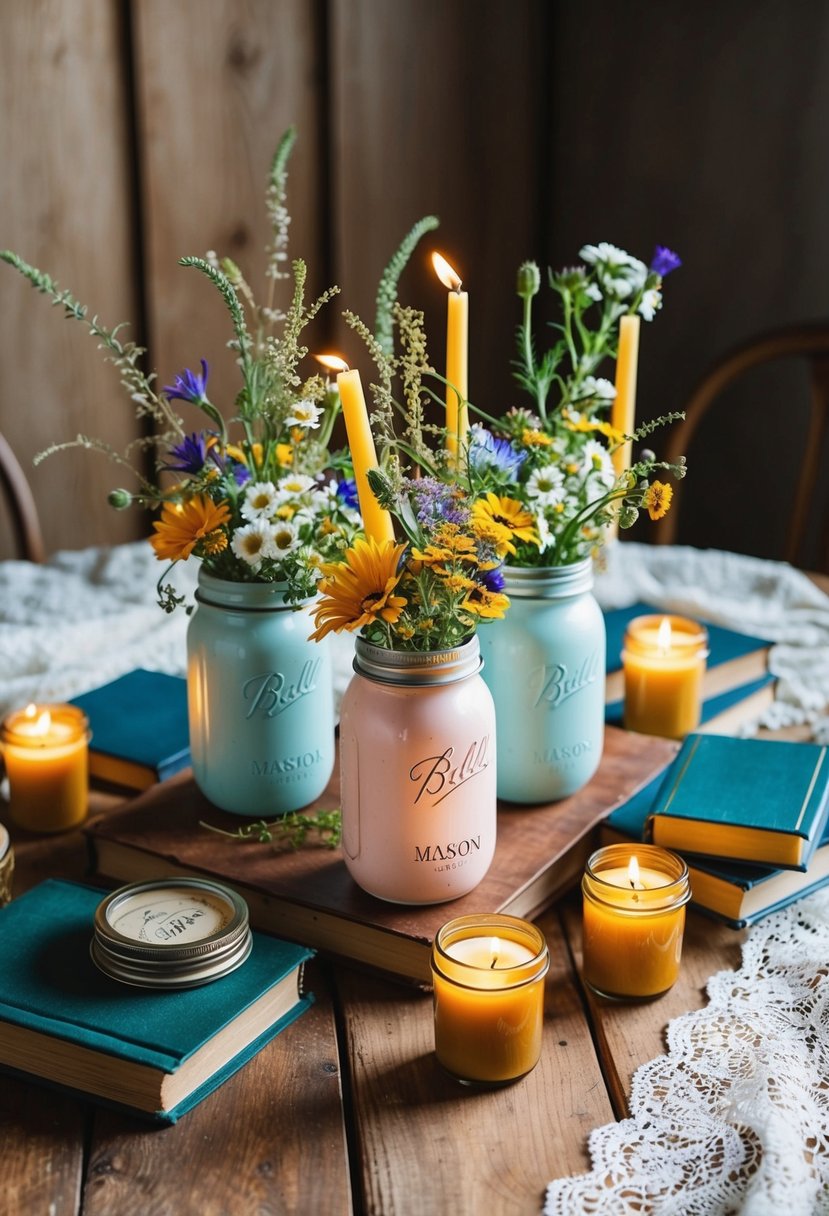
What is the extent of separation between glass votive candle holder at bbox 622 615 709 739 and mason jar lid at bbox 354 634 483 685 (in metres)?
0.44

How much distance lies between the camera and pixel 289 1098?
83 centimetres

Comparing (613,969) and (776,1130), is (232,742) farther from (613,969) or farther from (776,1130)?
(776,1130)

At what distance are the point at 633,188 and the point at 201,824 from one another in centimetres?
178

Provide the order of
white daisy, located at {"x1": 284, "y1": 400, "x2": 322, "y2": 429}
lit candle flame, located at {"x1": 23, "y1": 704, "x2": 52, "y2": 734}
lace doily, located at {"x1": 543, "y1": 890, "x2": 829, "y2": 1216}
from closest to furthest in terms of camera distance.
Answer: lace doily, located at {"x1": 543, "y1": 890, "x2": 829, "y2": 1216}, white daisy, located at {"x1": 284, "y1": 400, "x2": 322, "y2": 429}, lit candle flame, located at {"x1": 23, "y1": 704, "x2": 52, "y2": 734}

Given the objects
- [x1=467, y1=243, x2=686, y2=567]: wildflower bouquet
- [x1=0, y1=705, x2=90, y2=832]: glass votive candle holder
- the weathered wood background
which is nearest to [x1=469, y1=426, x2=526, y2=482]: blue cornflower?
[x1=467, y1=243, x2=686, y2=567]: wildflower bouquet

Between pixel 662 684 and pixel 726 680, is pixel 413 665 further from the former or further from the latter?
pixel 726 680

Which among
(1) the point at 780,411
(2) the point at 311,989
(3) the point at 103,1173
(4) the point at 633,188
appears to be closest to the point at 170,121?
(4) the point at 633,188

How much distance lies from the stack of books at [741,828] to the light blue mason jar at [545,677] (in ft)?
0.23

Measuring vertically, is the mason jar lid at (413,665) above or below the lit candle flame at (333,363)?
below

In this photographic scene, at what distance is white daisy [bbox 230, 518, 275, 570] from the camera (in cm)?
97

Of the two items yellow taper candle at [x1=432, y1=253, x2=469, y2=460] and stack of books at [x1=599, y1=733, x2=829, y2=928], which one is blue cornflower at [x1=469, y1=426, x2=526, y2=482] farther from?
stack of books at [x1=599, y1=733, x2=829, y2=928]

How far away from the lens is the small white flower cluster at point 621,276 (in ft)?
3.59

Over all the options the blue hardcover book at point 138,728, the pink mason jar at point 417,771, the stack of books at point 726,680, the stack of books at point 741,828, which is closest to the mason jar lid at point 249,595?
the pink mason jar at point 417,771

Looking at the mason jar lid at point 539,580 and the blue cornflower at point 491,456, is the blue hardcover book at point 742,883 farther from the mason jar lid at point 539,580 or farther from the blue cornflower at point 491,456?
the blue cornflower at point 491,456
